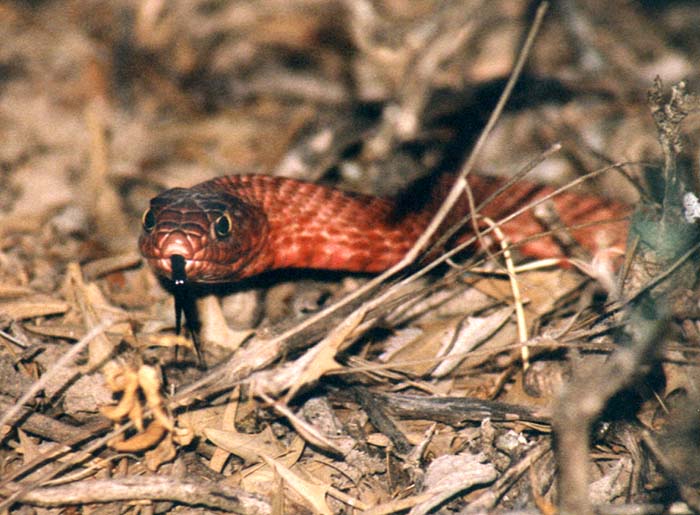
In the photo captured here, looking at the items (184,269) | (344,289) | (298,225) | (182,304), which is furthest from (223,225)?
(344,289)

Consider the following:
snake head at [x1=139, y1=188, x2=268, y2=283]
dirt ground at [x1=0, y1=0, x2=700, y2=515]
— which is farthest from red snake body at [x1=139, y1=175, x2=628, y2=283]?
dirt ground at [x1=0, y1=0, x2=700, y2=515]

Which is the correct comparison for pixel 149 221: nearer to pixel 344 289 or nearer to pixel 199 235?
pixel 199 235

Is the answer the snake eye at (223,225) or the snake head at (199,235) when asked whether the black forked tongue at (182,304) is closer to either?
the snake head at (199,235)

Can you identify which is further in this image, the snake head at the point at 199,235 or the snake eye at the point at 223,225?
the snake eye at the point at 223,225

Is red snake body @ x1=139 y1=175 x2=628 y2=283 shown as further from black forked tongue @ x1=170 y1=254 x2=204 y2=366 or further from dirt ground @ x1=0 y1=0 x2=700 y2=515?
dirt ground @ x1=0 y1=0 x2=700 y2=515

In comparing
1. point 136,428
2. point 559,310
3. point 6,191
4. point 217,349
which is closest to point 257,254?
point 217,349

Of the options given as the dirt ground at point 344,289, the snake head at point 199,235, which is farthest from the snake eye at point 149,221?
the dirt ground at point 344,289

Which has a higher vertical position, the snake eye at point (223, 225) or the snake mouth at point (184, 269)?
the snake eye at point (223, 225)

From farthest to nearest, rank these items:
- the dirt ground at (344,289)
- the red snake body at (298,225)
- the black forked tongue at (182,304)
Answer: the red snake body at (298,225)
the black forked tongue at (182,304)
the dirt ground at (344,289)
